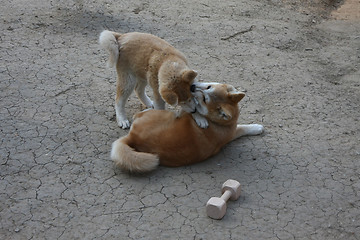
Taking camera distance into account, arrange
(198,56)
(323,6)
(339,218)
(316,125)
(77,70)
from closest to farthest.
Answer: (339,218) < (316,125) < (77,70) < (198,56) < (323,6)

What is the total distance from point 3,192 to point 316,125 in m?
3.32

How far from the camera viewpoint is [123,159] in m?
3.82

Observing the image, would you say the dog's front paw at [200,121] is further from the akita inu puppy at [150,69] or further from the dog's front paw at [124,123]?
the dog's front paw at [124,123]

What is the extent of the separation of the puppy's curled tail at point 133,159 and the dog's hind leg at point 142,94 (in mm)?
1096

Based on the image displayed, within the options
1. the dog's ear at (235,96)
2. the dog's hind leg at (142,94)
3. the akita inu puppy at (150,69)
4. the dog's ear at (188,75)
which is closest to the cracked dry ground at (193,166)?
the dog's hind leg at (142,94)

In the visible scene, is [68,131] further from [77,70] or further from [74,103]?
[77,70]

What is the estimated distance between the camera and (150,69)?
4.27 metres

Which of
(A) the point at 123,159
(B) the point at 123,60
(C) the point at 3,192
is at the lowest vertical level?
(C) the point at 3,192

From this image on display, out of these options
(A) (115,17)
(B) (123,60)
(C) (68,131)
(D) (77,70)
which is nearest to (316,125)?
(B) (123,60)

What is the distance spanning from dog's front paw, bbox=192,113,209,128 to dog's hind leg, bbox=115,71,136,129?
0.87 m

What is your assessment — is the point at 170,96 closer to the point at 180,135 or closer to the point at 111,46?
the point at 180,135

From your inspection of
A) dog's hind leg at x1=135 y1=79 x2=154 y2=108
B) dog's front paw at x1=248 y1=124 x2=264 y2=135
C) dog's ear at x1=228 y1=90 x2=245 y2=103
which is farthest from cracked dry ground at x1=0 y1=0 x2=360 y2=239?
dog's ear at x1=228 y1=90 x2=245 y2=103

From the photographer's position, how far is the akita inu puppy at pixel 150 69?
400 cm

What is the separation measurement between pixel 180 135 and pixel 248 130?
960 millimetres
